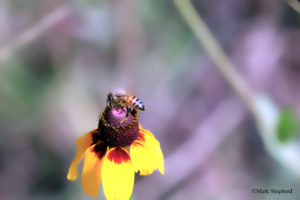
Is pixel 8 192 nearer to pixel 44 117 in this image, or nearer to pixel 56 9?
pixel 44 117

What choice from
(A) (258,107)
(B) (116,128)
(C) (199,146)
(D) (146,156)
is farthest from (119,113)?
(C) (199,146)

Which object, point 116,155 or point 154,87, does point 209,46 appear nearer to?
point 154,87

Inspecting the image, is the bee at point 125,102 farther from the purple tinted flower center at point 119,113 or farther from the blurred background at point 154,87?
the blurred background at point 154,87

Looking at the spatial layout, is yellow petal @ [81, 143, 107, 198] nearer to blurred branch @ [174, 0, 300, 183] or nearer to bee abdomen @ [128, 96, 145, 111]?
bee abdomen @ [128, 96, 145, 111]

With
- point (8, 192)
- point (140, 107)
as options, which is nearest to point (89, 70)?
point (8, 192)

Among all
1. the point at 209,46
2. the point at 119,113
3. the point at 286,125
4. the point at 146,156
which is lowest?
the point at 146,156

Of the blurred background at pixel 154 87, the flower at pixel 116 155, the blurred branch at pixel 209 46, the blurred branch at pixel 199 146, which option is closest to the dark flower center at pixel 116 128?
the flower at pixel 116 155

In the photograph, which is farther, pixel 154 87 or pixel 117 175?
pixel 154 87
